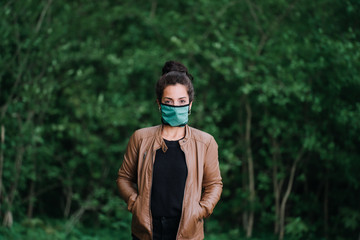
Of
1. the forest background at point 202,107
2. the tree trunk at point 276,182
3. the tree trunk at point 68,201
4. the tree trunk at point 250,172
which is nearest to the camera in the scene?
the forest background at point 202,107

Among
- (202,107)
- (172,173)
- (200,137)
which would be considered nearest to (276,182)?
(202,107)

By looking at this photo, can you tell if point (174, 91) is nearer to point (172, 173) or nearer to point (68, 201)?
point (172, 173)

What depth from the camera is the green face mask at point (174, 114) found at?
2.75 m

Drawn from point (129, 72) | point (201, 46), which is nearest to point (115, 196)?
point (129, 72)

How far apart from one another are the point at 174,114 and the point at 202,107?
11.0ft

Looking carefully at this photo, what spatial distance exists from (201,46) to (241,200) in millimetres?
2426

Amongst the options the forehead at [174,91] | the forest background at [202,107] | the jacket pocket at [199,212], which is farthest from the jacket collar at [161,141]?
the forest background at [202,107]

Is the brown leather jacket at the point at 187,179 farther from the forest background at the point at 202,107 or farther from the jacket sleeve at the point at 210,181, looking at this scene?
the forest background at the point at 202,107

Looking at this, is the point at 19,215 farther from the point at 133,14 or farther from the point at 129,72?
the point at 133,14

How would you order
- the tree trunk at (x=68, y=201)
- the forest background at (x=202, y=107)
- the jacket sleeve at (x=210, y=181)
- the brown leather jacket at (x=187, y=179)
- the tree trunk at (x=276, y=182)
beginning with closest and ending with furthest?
1. the brown leather jacket at (x=187, y=179)
2. the jacket sleeve at (x=210, y=181)
3. the forest background at (x=202, y=107)
4. the tree trunk at (x=276, y=182)
5. the tree trunk at (x=68, y=201)

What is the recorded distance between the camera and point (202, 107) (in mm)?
6094

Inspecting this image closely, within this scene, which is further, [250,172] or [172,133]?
[250,172]

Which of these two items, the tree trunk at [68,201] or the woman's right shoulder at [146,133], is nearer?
the woman's right shoulder at [146,133]

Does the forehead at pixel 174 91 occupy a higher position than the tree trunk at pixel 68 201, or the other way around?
the forehead at pixel 174 91
